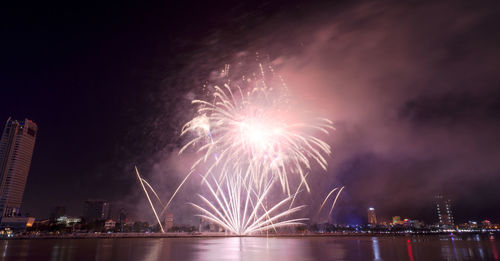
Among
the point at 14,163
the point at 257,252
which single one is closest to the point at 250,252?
the point at 257,252

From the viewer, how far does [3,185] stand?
16550cm

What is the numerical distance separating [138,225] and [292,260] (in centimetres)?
16479

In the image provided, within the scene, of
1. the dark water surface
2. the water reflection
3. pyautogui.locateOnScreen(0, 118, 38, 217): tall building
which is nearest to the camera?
the water reflection

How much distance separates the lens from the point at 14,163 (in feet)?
560

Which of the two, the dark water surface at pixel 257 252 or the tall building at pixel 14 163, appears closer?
the dark water surface at pixel 257 252

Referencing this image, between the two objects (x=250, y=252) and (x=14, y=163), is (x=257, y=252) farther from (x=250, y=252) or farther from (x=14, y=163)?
(x=14, y=163)

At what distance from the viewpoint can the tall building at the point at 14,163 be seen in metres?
165

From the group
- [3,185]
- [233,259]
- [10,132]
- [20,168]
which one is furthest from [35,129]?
[233,259]

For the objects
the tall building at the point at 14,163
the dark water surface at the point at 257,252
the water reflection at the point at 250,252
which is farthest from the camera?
the tall building at the point at 14,163

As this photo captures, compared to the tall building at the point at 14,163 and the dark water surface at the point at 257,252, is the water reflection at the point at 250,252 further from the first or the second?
the tall building at the point at 14,163

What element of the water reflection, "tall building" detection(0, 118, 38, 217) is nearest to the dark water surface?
the water reflection

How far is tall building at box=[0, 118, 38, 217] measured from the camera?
540 feet

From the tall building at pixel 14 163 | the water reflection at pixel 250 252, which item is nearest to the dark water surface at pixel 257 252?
the water reflection at pixel 250 252

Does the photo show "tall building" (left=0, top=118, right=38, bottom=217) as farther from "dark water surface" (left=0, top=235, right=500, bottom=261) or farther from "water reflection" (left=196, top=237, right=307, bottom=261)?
"water reflection" (left=196, top=237, right=307, bottom=261)
